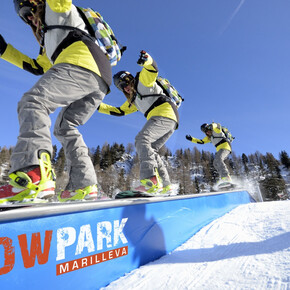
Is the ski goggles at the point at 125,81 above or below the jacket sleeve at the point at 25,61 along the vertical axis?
above

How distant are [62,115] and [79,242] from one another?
138 cm

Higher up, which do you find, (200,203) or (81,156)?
(81,156)

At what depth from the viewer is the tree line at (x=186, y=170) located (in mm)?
31778

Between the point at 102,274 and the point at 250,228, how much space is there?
1.44m

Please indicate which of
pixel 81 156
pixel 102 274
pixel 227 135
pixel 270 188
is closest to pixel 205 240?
pixel 102 274

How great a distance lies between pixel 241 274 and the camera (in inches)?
34.6

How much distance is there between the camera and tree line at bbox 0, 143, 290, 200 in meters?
31.8

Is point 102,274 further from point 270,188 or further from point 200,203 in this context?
point 270,188

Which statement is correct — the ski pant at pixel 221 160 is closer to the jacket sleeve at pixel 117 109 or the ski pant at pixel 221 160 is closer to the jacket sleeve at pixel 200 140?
the jacket sleeve at pixel 200 140

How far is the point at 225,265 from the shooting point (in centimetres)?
102

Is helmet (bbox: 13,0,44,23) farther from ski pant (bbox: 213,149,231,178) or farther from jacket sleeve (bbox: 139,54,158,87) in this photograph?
ski pant (bbox: 213,149,231,178)

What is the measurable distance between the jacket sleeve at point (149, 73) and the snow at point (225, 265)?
2.20 m

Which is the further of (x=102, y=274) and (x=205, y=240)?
(x=205, y=240)

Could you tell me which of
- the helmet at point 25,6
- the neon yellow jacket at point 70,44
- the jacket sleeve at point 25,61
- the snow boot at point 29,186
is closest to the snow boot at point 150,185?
the neon yellow jacket at point 70,44
